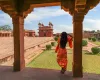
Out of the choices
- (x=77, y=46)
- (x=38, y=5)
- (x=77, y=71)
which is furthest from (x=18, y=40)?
(x=77, y=71)

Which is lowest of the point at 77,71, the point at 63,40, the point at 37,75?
the point at 37,75

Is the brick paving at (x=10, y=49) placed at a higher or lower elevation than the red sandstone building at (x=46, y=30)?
lower

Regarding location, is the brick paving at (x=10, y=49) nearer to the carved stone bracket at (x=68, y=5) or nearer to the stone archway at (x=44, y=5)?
the stone archway at (x=44, y=5)

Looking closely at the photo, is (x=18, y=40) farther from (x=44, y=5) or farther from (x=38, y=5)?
(x=44, y=5)

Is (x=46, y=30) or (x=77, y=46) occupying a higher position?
(x=46, y=30)

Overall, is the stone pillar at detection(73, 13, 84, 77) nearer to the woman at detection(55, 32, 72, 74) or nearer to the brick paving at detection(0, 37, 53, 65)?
the woman at detection(55, 32, 72, 74)

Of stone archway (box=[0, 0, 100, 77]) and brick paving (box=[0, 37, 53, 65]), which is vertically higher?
stone archway (box=[0, 0, 100, 77])

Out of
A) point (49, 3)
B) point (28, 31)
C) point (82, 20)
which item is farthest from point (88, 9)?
point (28, 31)

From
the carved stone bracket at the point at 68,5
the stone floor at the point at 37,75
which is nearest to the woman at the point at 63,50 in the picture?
the stone floor at the point at 37,75

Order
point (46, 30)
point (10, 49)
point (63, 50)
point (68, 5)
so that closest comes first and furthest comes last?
1. point (68, 5)
2. point (63, 50)
3. point (10, 49)
4. point (46, 30)

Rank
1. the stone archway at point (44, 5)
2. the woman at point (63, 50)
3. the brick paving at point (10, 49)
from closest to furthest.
Result: the stone archway at point (44, 5) → the woman at point (63, 50) → the brick paving at point (10, 49)

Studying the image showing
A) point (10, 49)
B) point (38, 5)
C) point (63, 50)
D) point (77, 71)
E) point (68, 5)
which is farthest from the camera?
point (10, 49)

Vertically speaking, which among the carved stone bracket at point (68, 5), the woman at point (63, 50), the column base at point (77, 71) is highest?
the carved stone bracket at point (68, 5)

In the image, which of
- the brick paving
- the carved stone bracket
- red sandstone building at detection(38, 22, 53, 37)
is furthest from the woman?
red sandstone building at detection(38, 22, 53, 37)
